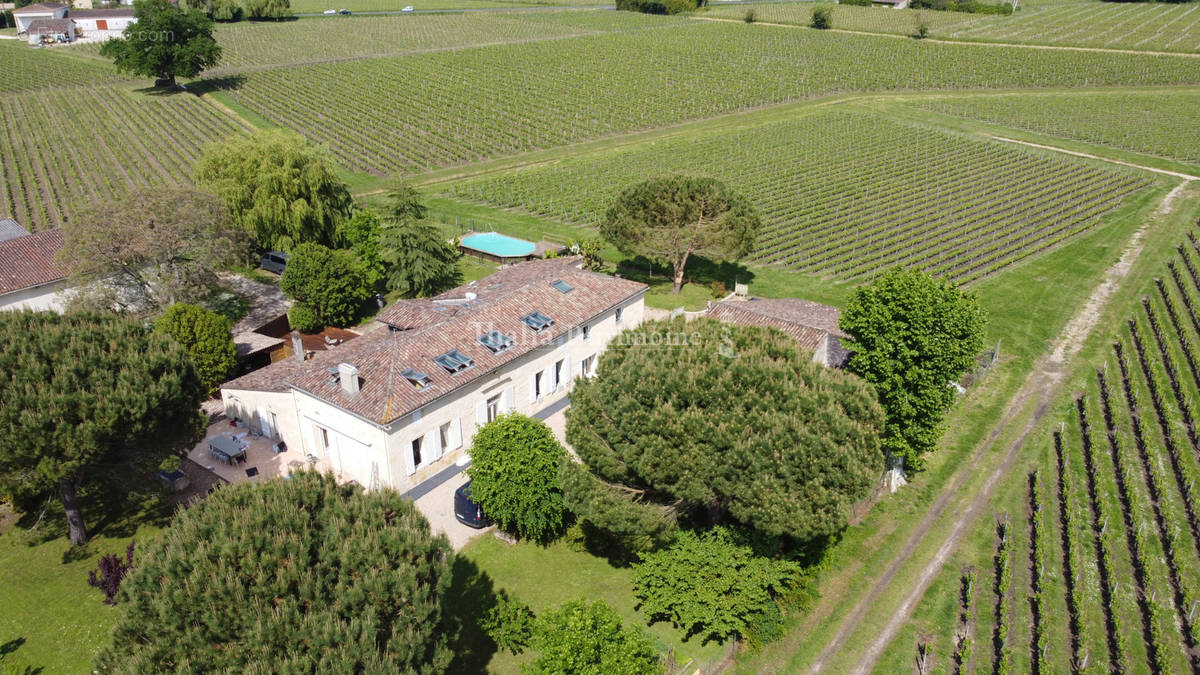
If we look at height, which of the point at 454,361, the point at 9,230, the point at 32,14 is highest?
the point at 32,14

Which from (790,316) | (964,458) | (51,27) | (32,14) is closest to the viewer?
(964,458)

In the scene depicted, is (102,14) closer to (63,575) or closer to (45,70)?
(45,70)

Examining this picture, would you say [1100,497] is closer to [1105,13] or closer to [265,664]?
[265,664]

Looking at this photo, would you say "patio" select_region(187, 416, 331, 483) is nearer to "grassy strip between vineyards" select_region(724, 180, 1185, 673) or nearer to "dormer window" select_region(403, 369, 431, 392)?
"dormer window" select_region(403, 369, 431, 392)

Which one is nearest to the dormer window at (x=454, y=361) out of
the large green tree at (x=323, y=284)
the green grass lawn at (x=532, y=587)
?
the green grass lawn at (x=532, y=587)

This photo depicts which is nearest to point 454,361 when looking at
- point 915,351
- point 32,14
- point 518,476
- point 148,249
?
point 518,476

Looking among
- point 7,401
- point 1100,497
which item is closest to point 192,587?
point 7,401

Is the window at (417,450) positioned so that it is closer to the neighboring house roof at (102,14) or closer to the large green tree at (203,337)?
the large green tree at (203,337)
